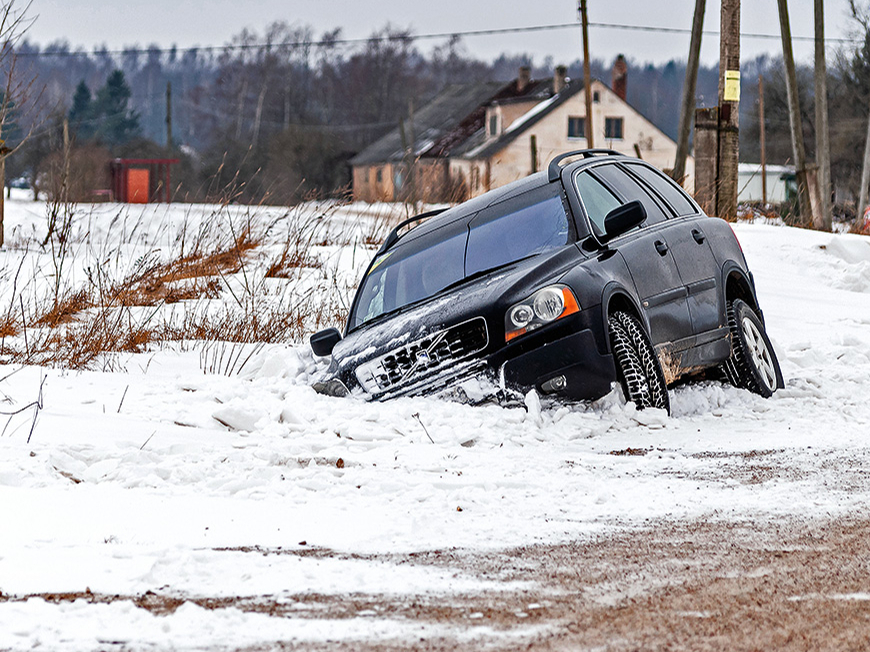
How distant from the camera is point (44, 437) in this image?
5.86 meters

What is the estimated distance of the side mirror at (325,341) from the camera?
802 centimetres

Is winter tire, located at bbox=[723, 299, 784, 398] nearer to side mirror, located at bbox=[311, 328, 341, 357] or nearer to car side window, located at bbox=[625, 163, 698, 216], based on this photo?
car side window, located at bbox=[625, 163, 698, 216]

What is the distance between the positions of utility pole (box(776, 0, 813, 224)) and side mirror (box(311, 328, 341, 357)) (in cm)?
1366

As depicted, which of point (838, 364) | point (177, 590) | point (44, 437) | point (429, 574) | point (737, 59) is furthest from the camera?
point (737, 59)

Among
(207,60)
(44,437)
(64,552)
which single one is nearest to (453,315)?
(44,437)

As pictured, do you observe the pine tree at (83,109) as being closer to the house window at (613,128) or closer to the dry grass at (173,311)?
the house window at (613,128)

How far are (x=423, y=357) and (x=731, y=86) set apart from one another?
33.7ft

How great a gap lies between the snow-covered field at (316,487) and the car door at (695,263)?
20.5 inches

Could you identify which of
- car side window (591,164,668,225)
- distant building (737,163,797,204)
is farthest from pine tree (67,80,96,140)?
car side window (591,164,668,225)

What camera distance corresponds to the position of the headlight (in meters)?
6.51

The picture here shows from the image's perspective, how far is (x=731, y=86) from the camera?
607 inches

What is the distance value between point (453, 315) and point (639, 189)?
2300mm

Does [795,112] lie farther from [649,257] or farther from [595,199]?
[649,257]

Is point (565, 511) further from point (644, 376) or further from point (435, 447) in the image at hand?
point (644, 376)
